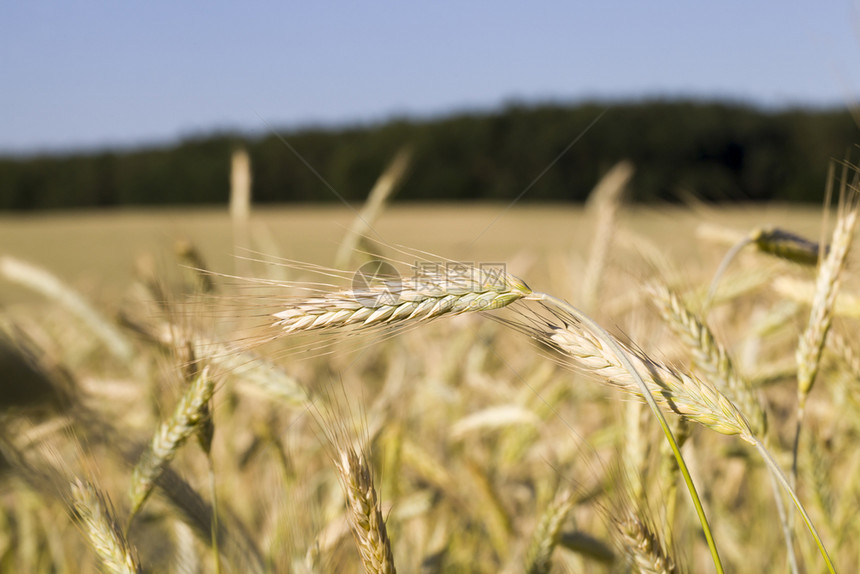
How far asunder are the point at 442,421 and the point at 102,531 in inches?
60.8

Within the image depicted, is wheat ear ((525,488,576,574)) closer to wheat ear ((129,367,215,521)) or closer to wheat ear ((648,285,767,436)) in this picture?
wheat ear ((648,285,767,436))

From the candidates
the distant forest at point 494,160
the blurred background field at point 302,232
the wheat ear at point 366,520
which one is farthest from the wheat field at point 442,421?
the distant forest at point 494,160

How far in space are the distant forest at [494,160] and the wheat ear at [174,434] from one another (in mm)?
17079

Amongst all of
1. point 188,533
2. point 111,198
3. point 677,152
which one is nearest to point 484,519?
point 188,533

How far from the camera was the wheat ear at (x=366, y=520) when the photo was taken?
572 mm

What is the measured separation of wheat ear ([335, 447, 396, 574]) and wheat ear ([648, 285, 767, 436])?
373 millimetres

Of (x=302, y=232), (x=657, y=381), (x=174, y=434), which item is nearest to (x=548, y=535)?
(x=657, y=381)

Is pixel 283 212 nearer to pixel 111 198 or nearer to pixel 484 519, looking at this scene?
pixel 111 198

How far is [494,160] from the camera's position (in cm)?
2092

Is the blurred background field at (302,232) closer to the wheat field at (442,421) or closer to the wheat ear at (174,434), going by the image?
the wheat field at (442,421)

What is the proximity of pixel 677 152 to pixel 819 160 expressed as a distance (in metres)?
3.78

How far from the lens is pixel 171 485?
76 centimetres

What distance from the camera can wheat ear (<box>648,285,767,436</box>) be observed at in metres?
0.72

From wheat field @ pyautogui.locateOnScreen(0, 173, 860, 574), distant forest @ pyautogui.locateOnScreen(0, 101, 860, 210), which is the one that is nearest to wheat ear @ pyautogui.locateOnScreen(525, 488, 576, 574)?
wheat field @ pyautogui.locateOnScreen(0, 173, 860, 574)
